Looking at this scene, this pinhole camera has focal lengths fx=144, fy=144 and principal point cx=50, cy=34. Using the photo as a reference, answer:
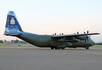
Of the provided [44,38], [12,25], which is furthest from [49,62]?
[44,38]

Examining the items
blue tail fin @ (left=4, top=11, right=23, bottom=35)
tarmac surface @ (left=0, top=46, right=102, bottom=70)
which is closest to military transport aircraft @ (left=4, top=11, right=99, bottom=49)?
blue tail fin @ (left=4, top=11, right=23, bottom=35)

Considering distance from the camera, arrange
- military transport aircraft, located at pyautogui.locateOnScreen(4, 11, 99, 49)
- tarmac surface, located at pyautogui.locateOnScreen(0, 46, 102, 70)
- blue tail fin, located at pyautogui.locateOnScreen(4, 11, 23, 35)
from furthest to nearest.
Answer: military transport aircraft, located at pyautogui.locateOnScreen(4, 11, 99, 49) < blue tail fin, located at pyautogui.locateOnScreen(4, 11, 23, 35) < tarmac surface, located at pyautogui.locateOnScreen(0, 46, 102, 70)

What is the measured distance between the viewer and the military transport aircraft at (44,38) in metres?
29.2

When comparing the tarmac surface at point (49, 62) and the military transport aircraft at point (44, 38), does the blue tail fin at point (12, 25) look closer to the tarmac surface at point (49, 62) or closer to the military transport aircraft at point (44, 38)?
the military transport aircraft at point (44, 38)

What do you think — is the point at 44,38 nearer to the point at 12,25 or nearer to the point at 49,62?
the point at 12,25

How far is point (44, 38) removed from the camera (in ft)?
104

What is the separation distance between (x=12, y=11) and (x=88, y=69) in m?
25.6

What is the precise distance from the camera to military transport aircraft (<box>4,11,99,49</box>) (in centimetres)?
2919

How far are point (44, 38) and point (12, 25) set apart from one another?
289 inches

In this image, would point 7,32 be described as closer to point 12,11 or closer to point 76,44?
point 12,11

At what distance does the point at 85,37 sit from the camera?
32219 millimetres

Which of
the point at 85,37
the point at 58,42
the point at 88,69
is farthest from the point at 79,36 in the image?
the point at 88,69

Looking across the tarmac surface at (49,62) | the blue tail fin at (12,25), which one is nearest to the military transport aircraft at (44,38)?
the blue tail fin at (12,25)

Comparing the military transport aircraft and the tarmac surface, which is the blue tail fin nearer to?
the military transport aircraft
